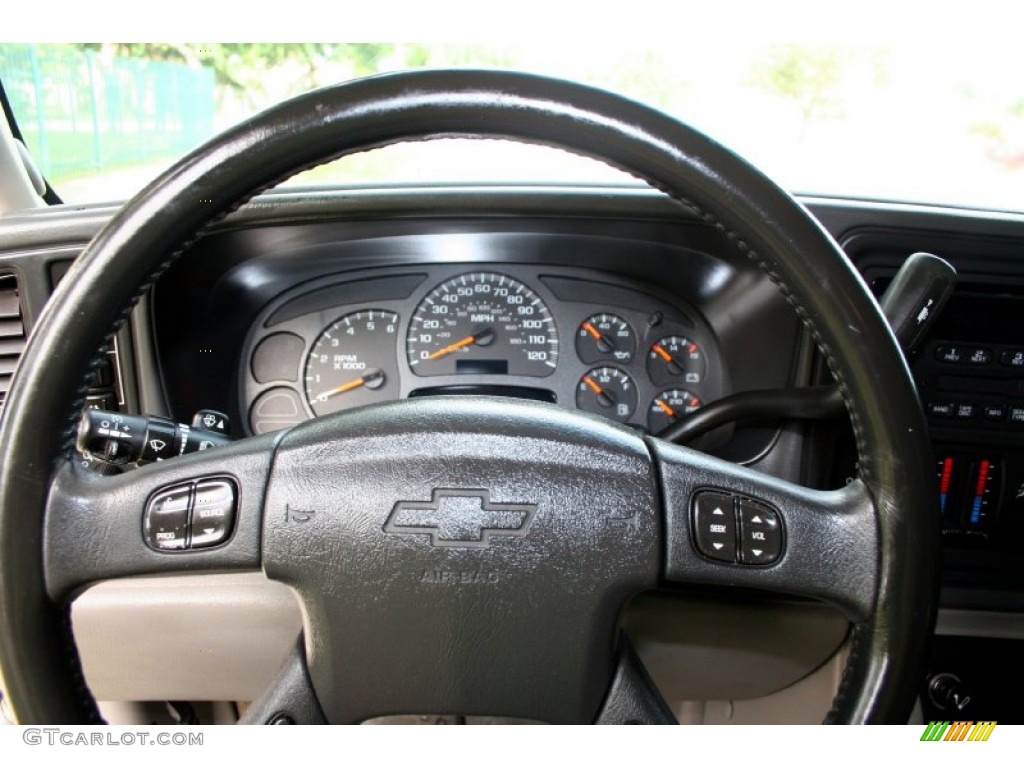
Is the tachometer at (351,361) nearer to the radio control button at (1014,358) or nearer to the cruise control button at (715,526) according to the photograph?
the cruise control button at (715,526)

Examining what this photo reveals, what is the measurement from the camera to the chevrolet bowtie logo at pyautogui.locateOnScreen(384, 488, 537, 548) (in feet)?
2.71

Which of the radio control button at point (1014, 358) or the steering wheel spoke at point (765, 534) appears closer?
the steering wheel spoke at point (765, 534)

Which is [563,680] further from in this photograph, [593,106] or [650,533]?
[593,106]

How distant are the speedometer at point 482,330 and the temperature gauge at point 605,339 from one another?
0.20ft

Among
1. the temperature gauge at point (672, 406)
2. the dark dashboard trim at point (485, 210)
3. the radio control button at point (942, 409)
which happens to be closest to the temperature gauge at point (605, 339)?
the temperature gauge at point (672, 406)

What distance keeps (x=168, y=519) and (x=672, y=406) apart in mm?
1138

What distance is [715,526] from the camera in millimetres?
836

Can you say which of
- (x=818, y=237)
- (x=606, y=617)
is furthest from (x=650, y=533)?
(x=818, y=237)

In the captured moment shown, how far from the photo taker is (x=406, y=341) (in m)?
1.78

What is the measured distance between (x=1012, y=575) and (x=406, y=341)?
4.12ft

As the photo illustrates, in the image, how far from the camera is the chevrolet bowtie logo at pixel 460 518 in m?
0.82

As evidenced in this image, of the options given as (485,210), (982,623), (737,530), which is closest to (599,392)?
(485,210)

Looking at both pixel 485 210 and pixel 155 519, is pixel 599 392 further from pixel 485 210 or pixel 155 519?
pixel 155 519

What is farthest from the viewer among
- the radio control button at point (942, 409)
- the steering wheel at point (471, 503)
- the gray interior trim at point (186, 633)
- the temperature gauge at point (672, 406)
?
the temperature gauge at point (672, 406)
